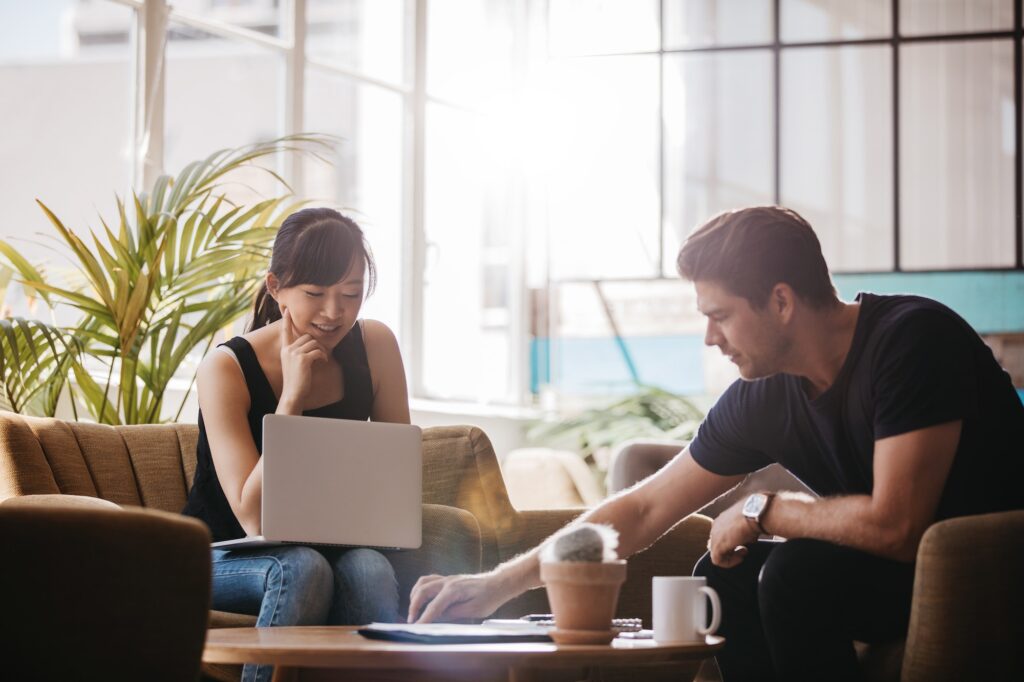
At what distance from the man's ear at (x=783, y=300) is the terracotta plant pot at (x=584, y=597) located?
2.24 feet

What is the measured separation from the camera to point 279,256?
110 inches

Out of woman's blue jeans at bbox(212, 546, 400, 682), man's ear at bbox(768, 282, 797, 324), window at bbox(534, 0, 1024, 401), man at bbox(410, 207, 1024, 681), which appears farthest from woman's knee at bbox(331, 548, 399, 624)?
window at bbox(534, 0, 1024, 401)

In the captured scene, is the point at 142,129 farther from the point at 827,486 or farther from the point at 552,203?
the point at 827,486

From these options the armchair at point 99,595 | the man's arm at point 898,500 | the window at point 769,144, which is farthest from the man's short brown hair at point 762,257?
the window at point 769,144

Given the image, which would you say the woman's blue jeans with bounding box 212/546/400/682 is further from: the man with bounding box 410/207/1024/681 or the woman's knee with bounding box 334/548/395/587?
the man with bounding box 410/207/1024/681

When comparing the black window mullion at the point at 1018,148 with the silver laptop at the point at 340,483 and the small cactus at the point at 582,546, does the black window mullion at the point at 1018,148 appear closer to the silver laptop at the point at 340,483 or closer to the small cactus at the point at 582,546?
the silver laptop at the point at 340,483

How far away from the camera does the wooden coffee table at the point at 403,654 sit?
147 cm

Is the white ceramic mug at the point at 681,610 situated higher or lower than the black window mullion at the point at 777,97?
lower

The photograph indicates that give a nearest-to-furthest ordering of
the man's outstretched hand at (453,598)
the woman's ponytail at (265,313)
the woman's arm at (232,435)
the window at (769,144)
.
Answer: the man's outstretched hand at (453,598) < the woman's arm at (232,435) < the woman's ponytail at (265,313) < the window at (769,144)

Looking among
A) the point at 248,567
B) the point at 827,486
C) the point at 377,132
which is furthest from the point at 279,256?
the point at 377,132

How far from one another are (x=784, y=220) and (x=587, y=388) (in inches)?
216

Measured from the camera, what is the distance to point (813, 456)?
222 centimetres

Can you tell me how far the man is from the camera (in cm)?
194

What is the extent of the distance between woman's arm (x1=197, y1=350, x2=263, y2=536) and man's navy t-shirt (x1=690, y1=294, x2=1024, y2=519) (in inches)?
35.8
